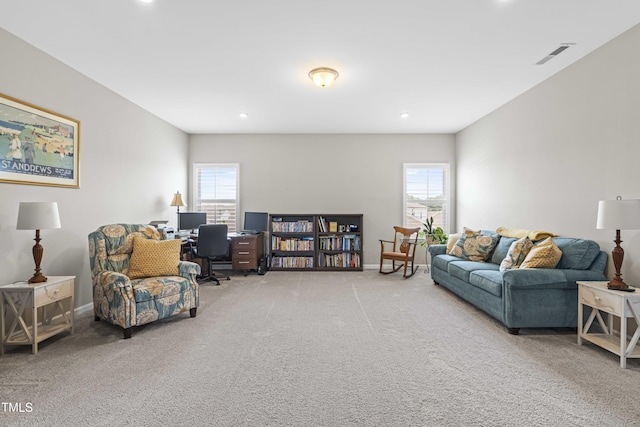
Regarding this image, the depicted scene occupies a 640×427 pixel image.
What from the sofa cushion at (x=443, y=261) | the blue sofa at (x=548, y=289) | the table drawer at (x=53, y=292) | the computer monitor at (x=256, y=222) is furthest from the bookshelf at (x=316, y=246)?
the table drawer at (x=53, y=292)

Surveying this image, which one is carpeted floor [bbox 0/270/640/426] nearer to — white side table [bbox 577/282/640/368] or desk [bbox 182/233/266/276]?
white side table [bbox 577/282/640/368]

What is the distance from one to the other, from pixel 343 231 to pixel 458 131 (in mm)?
3068

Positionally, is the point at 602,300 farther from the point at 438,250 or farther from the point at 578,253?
the point at 438,250

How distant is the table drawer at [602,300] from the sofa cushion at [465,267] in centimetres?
112

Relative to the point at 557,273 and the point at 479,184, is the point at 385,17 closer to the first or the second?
the point at 557,273

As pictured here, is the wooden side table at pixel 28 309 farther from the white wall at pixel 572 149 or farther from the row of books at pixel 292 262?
the white wall at pixel 572 149

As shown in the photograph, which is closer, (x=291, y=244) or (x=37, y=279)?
(x=37, y=279)

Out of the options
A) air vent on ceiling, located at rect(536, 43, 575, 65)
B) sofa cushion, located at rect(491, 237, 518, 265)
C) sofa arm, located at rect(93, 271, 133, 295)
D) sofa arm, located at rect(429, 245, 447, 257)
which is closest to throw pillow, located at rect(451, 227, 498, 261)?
sofa cushion, located at rect(491, 237, 518, 265)

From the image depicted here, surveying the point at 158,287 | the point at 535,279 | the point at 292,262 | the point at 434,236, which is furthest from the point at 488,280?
the point at 292,262

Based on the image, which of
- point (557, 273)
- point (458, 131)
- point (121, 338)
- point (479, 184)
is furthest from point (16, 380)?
point (458, 131)

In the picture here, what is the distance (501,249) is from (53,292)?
5.01 meters

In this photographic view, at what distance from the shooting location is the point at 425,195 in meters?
6.84

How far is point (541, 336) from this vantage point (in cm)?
316

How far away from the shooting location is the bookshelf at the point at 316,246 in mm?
6461
